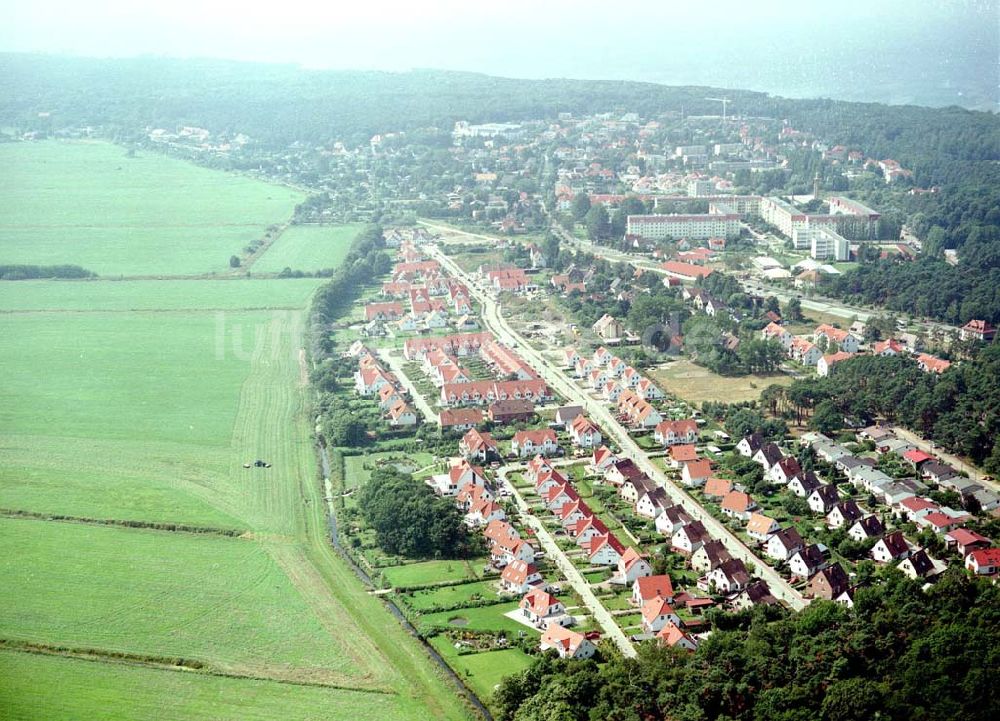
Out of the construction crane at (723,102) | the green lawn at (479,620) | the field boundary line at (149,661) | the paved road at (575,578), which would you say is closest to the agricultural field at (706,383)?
the paved road at (575,578)

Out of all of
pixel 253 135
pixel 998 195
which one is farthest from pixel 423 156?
pixel 998 195

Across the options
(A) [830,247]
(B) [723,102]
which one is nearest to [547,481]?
(A) [830,247]

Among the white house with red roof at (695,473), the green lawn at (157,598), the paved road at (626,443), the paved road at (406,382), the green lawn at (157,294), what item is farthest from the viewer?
the green lawn at (157,294)

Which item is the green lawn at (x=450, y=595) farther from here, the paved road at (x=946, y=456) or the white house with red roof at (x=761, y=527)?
the paved road at (x=946, y=456)

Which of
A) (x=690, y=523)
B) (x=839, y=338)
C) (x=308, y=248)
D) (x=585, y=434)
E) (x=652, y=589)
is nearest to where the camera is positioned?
(x=652, y=589)

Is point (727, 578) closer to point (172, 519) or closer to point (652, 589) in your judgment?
point (652, 589)

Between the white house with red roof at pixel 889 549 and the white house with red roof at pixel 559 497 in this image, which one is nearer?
the white house with red roof at pixel 889 549
